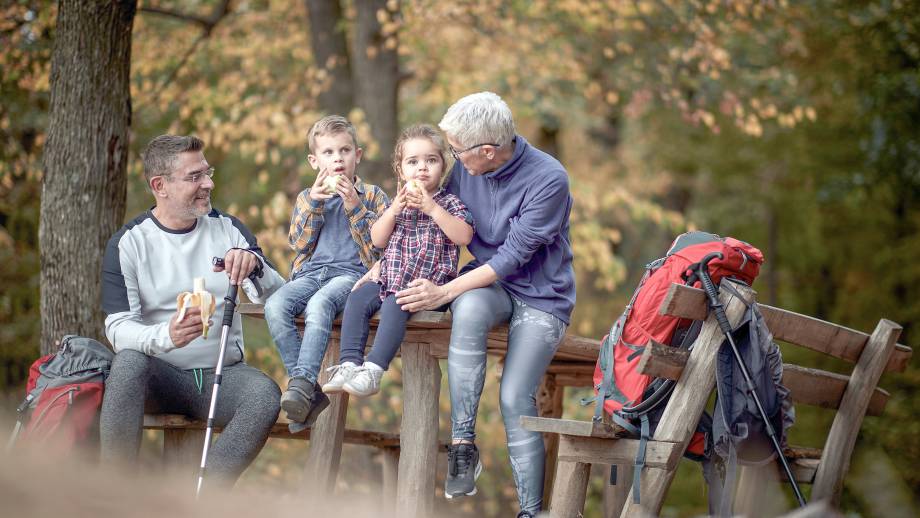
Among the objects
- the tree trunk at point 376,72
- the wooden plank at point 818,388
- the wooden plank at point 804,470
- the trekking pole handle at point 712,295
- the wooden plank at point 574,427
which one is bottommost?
the wooden plank at point 804,470

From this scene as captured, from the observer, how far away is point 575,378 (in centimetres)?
621

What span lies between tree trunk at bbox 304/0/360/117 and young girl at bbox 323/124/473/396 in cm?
568

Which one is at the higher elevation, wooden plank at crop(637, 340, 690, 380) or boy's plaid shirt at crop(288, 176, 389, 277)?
boy's plaid shirt at crop(288, 176, 389, 277)

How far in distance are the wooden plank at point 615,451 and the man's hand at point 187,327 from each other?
5.30ft

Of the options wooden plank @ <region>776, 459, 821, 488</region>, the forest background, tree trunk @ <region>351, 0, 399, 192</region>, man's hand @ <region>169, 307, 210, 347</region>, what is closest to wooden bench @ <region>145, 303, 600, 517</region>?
man's hand @ <region>169, 307, 210, 347</region>

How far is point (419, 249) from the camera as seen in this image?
4.57m

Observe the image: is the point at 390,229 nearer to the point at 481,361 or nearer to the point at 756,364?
the point at 481,361

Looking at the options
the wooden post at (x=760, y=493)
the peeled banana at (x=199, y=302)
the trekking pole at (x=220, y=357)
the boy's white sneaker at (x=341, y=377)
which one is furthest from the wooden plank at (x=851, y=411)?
the peeled banana at (x=199, y=302)

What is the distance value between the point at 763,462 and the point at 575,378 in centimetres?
193

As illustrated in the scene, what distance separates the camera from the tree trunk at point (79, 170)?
557 centimetres

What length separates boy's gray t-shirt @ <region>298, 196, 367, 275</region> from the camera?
489cm

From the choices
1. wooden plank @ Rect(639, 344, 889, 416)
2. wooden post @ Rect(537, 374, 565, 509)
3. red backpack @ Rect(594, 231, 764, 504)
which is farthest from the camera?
wooden post @ Rect(537, 374, 565, 509)

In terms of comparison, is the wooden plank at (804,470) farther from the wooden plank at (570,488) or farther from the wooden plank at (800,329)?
the wooden plank at (570,488)

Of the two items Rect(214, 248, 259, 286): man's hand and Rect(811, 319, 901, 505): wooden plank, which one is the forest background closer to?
Rect(214, 248, 259, 286): man's hand
